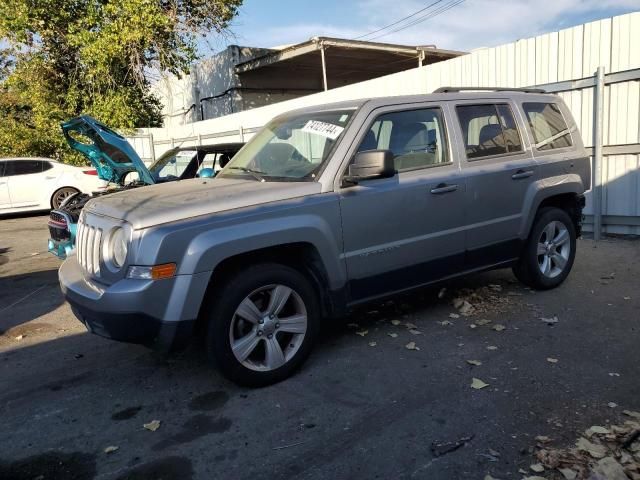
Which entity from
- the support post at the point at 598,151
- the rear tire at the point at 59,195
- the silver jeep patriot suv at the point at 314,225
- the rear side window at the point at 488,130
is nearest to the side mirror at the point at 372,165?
the silver jeep patriot suv at the point at 314,225

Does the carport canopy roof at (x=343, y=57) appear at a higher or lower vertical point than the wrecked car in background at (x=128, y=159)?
higher

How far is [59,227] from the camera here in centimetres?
623

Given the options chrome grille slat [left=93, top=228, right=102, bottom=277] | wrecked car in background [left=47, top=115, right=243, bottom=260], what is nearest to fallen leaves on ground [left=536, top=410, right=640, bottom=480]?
chrome grille slat [left=93, top=228, right=102, bottom=277]

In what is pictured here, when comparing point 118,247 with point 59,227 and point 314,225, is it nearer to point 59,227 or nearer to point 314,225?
point 314,225

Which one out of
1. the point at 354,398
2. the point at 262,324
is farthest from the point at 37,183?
the point at 354,398

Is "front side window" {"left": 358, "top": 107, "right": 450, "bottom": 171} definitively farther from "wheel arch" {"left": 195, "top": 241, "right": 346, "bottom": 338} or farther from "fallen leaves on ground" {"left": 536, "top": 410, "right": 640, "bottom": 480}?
"fallen leaves on ground" {"left": 536, "top": 410, "right": 640, "bottom": 480}

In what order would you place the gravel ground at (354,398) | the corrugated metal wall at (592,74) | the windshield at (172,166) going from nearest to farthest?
the gravel ground at (354,398)
the corrugated metal wall at (592,74)
the windshield at (172,166)

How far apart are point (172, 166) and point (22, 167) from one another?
21.5 feet

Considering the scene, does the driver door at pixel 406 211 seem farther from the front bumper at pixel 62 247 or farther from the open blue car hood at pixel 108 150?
the open blue car hood at pixel 108 150

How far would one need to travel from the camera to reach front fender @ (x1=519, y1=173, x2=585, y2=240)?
5039 mm

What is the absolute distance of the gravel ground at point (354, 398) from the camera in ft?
9.43

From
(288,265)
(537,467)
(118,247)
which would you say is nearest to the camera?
(537,467)

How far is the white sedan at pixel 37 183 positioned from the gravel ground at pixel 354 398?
904cm

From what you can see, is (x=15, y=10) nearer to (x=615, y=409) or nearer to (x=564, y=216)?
(x=564, y=216)
